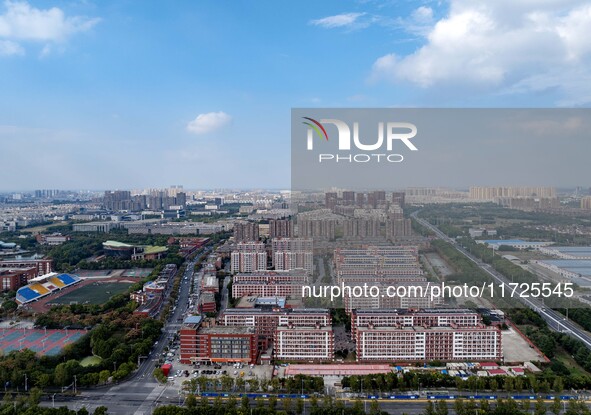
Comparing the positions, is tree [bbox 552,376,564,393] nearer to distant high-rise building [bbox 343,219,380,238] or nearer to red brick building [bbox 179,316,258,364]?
distant high-rise building [bbox 343,219,380,238]

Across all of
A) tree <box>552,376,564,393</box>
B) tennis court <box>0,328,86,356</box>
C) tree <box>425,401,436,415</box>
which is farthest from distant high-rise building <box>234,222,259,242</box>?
tree <box>552,376,564,393</box>

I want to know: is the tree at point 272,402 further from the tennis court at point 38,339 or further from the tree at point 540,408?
the tennis court at point 38,339

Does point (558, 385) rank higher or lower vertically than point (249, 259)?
lower

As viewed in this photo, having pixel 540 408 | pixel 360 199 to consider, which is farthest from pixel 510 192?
pixel 540 408

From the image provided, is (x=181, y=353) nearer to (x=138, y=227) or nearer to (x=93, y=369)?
(x=93, y=369)

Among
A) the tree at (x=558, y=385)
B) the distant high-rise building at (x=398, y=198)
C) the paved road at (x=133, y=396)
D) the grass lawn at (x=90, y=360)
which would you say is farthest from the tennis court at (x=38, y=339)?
the tree at (x=558, y=385)

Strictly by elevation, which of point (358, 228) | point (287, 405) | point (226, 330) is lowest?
point (287, 405)

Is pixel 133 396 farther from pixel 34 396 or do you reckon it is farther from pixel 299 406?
pixel 299 406
